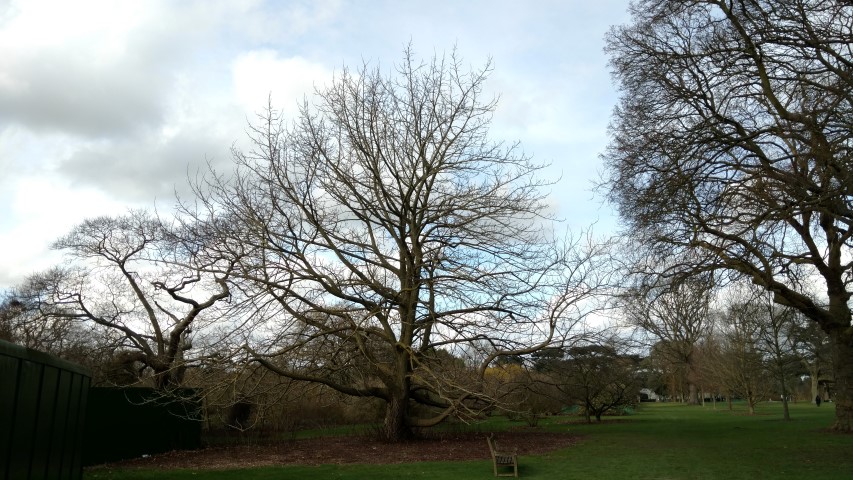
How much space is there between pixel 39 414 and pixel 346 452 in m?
13.7

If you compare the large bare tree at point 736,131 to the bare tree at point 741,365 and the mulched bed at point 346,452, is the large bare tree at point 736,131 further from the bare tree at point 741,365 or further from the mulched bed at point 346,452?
the bare tree at point 741,365

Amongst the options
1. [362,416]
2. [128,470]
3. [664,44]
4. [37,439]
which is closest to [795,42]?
[664,44]

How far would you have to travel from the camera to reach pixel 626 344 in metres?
20.0

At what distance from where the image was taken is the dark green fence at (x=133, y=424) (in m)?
17.2

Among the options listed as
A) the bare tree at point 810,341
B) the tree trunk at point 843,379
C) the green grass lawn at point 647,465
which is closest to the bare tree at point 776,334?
the bare tree at point 810,341

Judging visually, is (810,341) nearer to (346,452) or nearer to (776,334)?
(776,334)

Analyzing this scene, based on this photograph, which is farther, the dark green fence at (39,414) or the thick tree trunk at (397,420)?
the thick tree trunk at (397,420)

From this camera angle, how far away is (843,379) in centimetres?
2047

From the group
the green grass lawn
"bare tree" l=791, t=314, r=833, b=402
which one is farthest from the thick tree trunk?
"bare tree" l=791, t=314, r=833, b=402

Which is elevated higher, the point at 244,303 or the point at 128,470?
the point at 244,303

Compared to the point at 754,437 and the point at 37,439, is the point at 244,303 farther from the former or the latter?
the point at 754,437

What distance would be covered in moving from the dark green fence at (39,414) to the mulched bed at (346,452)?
10.3 m

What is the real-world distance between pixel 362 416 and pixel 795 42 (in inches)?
965

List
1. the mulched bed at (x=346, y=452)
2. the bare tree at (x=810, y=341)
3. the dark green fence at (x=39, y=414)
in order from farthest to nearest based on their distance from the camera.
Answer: the bare tree at (x=810, y=341) → the mulched bed at (x=346, y=452) → the dark green fence at (x=39, y=414)
